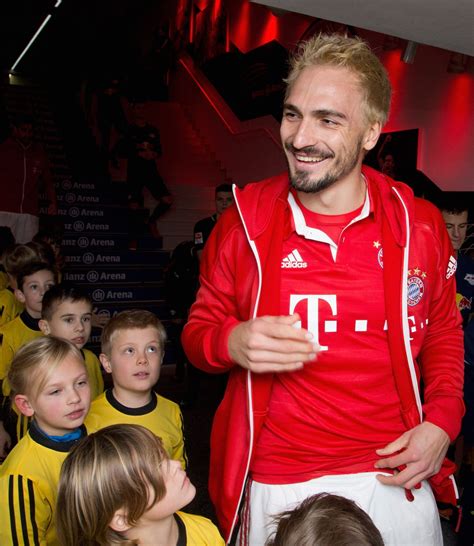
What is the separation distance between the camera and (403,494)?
1705 millimetres

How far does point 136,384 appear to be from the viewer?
2664mm

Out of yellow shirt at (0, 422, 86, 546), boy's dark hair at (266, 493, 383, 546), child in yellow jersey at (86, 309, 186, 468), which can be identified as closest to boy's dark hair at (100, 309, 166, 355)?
child in yellow jersey at (86, 309, 186, 468)

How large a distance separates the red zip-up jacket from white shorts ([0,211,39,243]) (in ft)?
16.5

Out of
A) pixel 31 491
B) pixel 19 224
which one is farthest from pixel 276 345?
pixel 19 224

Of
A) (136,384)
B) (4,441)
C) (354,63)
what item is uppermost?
(354,63)

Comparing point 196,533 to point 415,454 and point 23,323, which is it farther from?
point 23,323

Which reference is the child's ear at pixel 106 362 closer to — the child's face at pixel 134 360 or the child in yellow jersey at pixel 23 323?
the child's face at pixel 134 360

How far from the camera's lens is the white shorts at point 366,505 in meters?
1.64

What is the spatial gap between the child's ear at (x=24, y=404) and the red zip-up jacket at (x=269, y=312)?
808 mm

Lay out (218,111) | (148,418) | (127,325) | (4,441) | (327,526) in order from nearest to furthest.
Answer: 1. (327,526)
2. (148,418)
3. (127,325)
4. (4,441)
5. (218,111)

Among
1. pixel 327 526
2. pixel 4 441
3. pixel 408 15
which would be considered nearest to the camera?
pixel 327 526

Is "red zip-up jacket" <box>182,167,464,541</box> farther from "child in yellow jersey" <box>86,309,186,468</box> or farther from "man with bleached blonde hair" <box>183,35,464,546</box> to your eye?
"child in yellow jersey" <box>86,309,186,468</box>

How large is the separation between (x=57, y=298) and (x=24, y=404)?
1.11 metres

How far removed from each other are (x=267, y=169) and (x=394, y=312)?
773 cm
